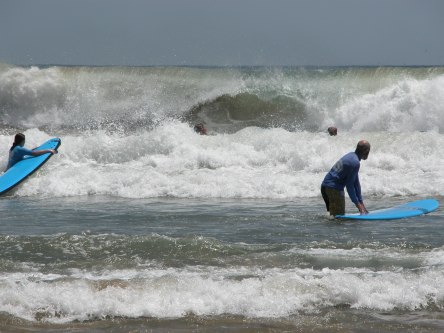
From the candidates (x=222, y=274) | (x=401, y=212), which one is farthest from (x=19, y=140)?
(x=222, y=274)

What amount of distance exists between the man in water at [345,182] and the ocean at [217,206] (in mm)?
253

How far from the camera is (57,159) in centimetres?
1590

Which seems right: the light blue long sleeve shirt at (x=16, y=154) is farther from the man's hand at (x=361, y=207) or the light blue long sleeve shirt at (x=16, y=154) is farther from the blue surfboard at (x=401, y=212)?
the man's hand at (x=361, y=207)

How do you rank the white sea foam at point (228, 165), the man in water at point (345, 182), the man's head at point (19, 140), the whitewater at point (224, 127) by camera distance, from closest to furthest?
the man in water at point (345, 182)
the white sea foam at point (228, 165)
the whitewater at point (224, 127)
the man's head at point (19, 140)

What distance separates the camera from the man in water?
8.90 metres

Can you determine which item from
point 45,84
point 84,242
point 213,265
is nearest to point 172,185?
point 84,242

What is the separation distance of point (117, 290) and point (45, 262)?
4.54 feet

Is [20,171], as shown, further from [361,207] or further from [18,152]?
[361,207]

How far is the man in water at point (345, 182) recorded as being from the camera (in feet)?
29.2

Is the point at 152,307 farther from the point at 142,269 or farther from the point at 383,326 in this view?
the point at 383,326

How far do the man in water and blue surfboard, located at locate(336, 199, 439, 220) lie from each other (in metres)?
0.10

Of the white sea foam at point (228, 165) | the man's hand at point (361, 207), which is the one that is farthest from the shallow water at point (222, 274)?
the white sea foam at point (228, 165)

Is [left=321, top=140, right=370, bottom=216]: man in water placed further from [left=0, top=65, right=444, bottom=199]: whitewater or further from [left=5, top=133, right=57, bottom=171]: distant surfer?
[left=5, top=133, right=57, bottom=171]: distant surfer

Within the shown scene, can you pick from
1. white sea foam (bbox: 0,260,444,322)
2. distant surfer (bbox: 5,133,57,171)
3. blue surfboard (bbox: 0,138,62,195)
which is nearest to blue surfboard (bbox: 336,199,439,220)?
white sea foam (bbox: 0,260,444,322)
